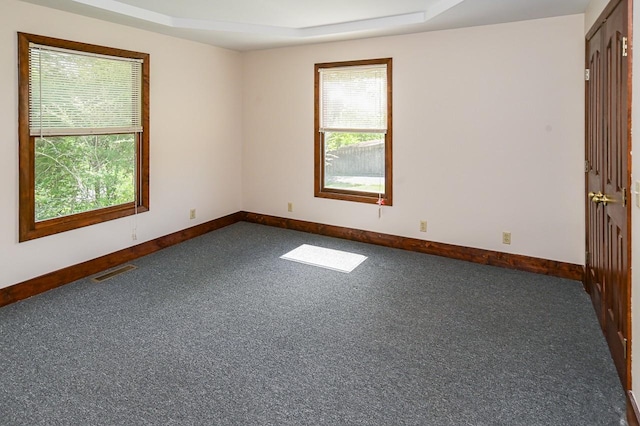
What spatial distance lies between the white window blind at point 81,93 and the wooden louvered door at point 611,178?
4.02 metres

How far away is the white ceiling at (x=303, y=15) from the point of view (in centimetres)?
357

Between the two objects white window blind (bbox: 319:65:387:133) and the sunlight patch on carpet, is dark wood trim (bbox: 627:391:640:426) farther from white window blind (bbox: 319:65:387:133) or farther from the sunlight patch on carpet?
white window blind (bbox: 319:65:387:133)

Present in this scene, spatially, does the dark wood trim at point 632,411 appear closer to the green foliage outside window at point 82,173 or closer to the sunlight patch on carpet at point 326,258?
the sunlight patch on carpet at point 326,258

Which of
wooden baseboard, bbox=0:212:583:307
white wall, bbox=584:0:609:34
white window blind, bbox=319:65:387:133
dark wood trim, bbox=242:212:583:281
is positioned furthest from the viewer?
white window blind, bbox=319:65:387:133

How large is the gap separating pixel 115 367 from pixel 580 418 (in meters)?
2.43

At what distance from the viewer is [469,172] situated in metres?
4.39

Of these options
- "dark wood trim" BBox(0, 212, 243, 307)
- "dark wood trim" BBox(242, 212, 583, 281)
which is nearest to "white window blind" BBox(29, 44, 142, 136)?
"dark wood trim" BBox(0, 212, 243, 307)

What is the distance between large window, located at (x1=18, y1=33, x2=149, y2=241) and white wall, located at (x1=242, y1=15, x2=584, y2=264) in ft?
6.37

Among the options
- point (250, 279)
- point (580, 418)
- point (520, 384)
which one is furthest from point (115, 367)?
point (580, 418)

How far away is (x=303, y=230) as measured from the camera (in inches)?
221

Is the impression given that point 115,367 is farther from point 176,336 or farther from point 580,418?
point 580,418

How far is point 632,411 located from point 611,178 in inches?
52.0

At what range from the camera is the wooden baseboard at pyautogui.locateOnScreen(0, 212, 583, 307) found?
3602 mm

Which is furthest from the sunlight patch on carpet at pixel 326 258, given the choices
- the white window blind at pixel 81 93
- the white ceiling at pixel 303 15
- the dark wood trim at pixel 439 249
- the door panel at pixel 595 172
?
the white ceiling at pixel 303 15
